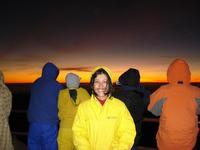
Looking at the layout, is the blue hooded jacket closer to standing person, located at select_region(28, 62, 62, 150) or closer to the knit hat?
standing person, located at select_region(28, 62, 62, 150)

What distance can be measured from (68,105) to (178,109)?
1.81 m

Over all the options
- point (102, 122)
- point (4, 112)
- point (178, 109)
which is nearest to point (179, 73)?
point (178, 109)

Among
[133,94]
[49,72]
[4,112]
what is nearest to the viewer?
[133,94]

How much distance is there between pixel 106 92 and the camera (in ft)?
13.3

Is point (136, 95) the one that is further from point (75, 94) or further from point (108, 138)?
point (108, 138)

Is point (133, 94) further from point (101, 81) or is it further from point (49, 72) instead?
point (49, 72)

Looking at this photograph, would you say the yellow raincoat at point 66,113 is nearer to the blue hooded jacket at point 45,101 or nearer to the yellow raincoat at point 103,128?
the blue hooded jacket at point 45,101

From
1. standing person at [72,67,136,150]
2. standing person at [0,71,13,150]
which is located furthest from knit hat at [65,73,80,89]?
standing person at [72,67,136,150]

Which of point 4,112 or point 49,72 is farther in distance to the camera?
point 49,72

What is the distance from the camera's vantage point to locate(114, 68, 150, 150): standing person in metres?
5.17

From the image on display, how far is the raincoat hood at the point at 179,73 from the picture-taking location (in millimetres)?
5109

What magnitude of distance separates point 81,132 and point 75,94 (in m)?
1.78

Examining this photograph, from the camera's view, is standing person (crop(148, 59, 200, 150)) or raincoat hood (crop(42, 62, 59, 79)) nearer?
standing person (crop(148, 59, 200, 150))

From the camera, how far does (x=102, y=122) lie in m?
3.94
